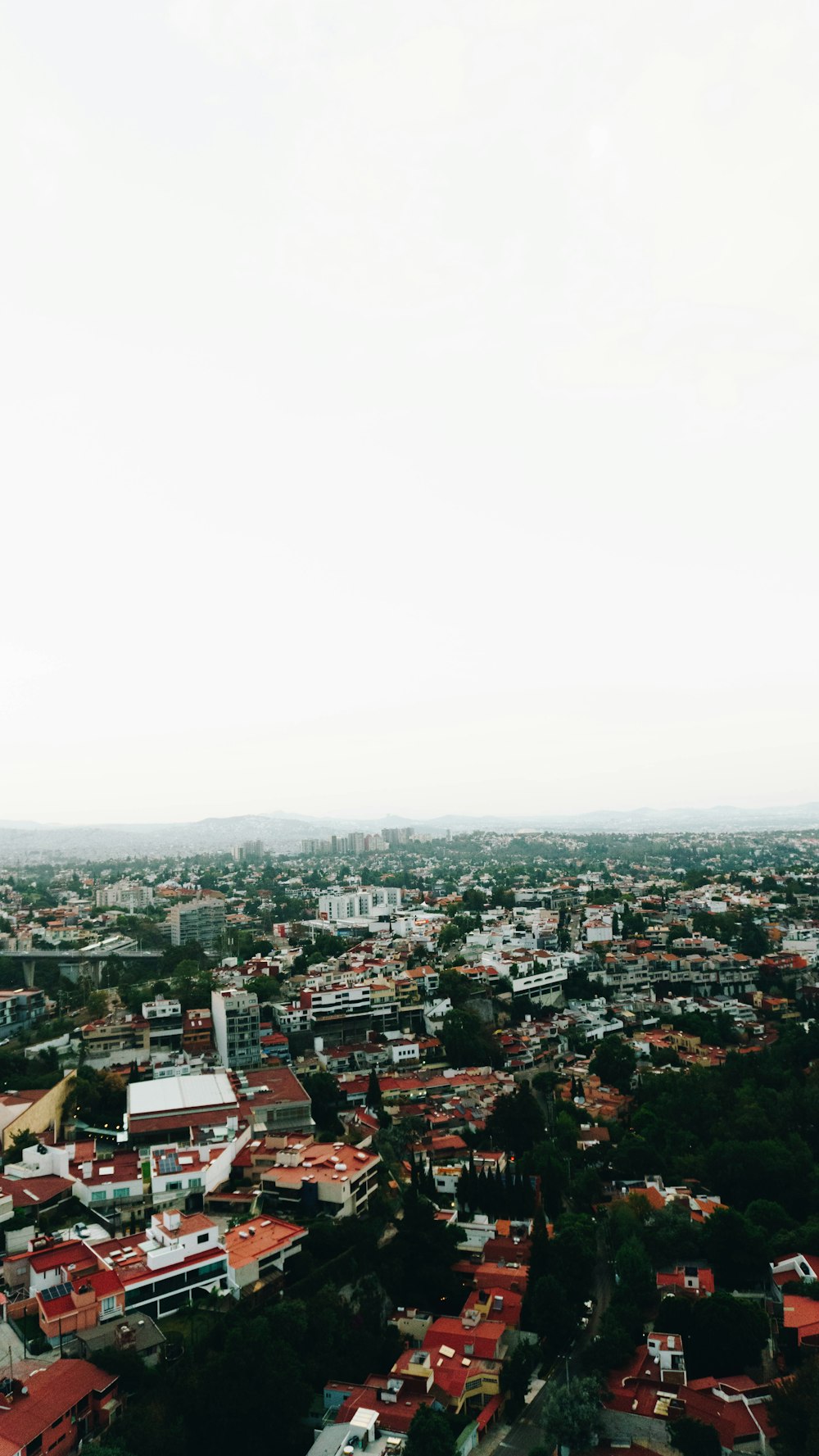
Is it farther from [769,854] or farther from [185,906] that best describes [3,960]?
[769,854]

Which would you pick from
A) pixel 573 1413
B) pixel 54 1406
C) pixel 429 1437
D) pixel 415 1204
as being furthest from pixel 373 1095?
pixel 54 1406

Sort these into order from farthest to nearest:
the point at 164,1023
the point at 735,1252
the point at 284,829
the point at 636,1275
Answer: the point at 284,829 → the point at 164,1023 → the point at 735,1252 → the point at 636,1275

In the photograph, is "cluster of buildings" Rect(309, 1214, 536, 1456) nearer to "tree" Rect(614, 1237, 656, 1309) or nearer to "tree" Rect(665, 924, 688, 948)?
"tree" Rect(614, 1237, 656, 1309)

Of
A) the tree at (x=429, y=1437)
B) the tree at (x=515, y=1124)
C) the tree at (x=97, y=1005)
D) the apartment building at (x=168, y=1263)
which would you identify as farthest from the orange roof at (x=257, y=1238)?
the tree at (x=97, y=1005)

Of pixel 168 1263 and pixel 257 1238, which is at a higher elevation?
pixel 168 1263

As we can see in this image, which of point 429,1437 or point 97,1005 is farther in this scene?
point 97,1005

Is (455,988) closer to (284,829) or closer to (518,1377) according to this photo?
(518,1377)

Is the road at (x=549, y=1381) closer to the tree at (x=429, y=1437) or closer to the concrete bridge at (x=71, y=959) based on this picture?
the tree at (x=429, y=1437)

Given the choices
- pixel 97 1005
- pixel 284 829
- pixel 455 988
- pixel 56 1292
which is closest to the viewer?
pixel 56 1292
